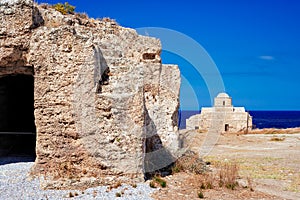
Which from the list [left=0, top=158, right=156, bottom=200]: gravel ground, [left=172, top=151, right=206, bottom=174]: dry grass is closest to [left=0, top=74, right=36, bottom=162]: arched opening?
[left=0, top=158, right=156, bottom=200]: gravel ground

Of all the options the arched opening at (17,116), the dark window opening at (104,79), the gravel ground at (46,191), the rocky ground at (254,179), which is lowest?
the rocky ground at (254,179)

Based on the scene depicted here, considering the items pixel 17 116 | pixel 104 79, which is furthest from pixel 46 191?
pixel 17 116

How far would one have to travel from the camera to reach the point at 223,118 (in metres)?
28.3

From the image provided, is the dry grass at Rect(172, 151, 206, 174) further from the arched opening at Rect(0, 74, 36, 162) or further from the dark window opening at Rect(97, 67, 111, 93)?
the arched opening at Rect(0, 74, 36, 162)

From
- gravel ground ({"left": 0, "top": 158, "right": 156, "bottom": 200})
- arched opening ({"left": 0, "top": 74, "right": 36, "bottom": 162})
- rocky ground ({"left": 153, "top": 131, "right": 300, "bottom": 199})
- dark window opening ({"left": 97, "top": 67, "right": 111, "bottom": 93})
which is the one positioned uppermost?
dark window opening ({"left": 97, "top": 67, "right": 111, "bottom": 93})

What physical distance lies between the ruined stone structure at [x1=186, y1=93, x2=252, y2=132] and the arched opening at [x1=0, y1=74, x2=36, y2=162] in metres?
16.0

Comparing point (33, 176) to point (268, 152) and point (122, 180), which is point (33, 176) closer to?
point (122, 180)

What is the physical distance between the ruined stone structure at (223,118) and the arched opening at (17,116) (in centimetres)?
1604

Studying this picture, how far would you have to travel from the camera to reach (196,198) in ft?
25.3

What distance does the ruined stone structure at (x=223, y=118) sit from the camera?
2778 cm

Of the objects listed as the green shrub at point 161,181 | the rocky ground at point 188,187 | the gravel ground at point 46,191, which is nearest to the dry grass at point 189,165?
the rocky ground at point 188,187

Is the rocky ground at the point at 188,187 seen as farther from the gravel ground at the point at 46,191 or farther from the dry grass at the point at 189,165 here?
the dry grass at the point at 189,165

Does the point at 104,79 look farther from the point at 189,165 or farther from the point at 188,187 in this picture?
the point at 189,165

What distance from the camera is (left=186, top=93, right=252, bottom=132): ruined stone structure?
2778 centimetres
